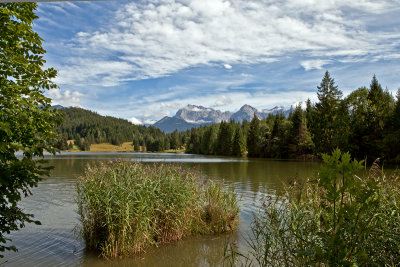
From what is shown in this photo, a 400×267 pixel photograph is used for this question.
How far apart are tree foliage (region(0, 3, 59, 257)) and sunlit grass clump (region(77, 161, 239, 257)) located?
3.42m

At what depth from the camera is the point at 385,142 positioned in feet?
136

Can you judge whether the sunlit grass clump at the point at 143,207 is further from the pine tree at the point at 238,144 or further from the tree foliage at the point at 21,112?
the pine tree at the point at 238,144

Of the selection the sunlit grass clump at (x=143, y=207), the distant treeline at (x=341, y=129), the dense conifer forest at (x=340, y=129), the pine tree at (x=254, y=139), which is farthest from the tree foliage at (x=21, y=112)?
the pine tree at (x=254, y=139)

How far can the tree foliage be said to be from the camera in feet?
13.0

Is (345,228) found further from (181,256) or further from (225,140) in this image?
(225,140)

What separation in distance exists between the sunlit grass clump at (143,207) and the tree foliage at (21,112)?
3.42 meters

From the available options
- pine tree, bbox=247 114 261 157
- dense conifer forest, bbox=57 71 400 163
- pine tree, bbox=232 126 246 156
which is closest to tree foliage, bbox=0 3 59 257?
dense conifer forest, bbox=57 71 400 163

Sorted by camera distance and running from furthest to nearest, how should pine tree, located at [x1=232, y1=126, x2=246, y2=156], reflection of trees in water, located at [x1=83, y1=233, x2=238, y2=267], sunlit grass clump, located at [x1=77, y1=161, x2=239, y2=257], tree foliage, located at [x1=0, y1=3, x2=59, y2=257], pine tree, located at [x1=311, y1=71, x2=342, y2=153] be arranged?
pine tree, located at [x1=232, y1=126, x2=246, y2=156] → pine tree, located at [x1=311, y1=71, x2=342, y2=153] → sunlit grass clump, located at [x1=77, y1=161, x2=239, y2=257] → reflection of trees in water, located at [x1=83, y1=233, x2=238, y2=267] → tree foliage, located at [x1=0, y1=3, x2=59, y2=257]

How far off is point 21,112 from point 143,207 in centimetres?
464

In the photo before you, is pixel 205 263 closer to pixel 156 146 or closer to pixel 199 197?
pixel 199 197

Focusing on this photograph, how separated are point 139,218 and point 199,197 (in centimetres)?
285

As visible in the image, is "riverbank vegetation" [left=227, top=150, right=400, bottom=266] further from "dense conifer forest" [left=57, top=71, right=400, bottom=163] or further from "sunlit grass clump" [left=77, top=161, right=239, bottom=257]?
"dense conifer forest" [left=57, top=71, right=400, bottom=163]

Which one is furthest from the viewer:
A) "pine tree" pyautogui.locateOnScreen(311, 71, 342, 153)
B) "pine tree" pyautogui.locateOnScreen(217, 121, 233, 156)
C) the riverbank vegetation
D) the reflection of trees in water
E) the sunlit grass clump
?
"pine tree" pyautogui.locateOnScreen(217, 121, 233, 156)

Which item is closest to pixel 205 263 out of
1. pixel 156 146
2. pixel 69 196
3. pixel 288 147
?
pixel 69 196
